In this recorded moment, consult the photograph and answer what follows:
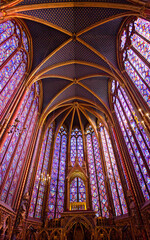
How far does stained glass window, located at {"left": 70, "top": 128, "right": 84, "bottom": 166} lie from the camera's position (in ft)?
58.0

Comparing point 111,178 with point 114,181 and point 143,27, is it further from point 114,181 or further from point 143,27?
point 143,27

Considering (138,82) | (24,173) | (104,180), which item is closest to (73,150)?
(104,180)

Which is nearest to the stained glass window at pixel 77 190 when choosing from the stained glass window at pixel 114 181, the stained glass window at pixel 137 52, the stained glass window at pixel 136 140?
the stained glass window at pixel 114 181

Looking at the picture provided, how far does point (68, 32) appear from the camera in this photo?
12258 mm

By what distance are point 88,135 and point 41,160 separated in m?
6.80

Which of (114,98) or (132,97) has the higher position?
(114,98)

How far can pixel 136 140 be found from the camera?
1070cm

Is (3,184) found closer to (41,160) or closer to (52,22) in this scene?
(41,160)

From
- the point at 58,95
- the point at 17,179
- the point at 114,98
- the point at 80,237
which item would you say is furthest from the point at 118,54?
the point at 80,237

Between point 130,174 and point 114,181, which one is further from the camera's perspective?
point 114,181

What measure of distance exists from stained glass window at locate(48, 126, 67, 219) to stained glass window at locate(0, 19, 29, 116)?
874cm

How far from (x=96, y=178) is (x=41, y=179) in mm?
5195

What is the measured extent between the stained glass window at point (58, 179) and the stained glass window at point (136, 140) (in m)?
7.45

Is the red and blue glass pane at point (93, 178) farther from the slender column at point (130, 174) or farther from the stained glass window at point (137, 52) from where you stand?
the stained glass window at point (137, 52)
